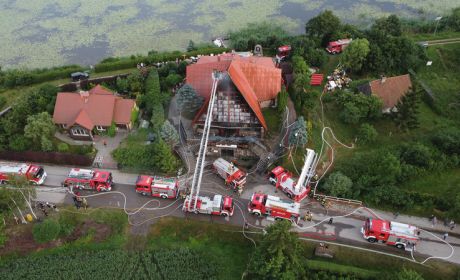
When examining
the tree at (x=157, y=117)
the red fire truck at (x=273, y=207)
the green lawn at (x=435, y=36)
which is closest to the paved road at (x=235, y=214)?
the red fire truck at (x=273, y=207)

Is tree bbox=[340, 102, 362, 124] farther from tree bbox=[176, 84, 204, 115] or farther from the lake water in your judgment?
the lake water

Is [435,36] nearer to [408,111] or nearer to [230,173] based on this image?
[408,111]

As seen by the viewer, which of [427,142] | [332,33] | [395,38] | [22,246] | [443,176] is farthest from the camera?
[332,33]

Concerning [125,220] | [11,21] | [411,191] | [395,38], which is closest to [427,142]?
[411,191]

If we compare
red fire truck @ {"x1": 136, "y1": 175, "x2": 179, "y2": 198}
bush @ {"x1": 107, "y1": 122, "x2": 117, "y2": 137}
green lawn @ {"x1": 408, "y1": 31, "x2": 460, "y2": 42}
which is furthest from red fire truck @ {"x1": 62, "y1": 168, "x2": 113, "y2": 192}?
green lawn @ {"x1": 408, "y1": 31, "x2": 460, "y2": 42}

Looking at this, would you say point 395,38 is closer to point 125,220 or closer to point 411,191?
point 411,191

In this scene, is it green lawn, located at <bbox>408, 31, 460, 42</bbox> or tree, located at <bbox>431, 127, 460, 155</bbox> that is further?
green lawn, located at <bbox>408, 31, 460, 42</bbox>

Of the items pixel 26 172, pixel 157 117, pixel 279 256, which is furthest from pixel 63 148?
pixel 279 256
